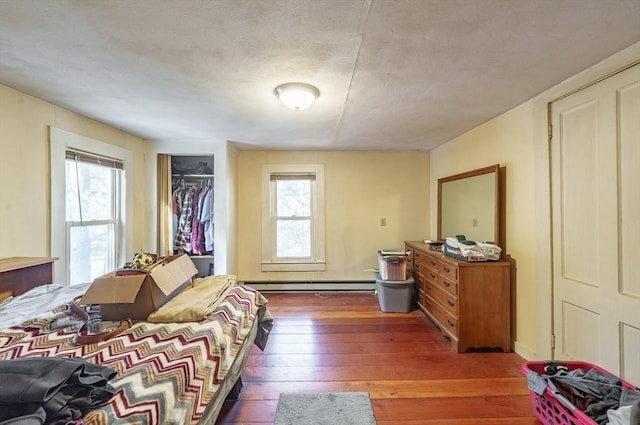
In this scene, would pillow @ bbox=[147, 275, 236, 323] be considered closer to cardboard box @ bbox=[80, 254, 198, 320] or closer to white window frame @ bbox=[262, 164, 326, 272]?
cardboard box @ bbox=[80, 254, 198, 320]

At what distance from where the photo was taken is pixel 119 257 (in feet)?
11.1

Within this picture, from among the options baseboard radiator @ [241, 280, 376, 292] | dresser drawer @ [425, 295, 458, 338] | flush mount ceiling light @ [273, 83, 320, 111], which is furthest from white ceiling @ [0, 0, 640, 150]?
baseboard radiator @ [241, 280, 376, 292]

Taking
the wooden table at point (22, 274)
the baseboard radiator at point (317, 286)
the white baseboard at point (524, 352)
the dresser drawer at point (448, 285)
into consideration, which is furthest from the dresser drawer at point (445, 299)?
the wooden table at point (22, 274)

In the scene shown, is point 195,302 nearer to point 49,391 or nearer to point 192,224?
point 49,391

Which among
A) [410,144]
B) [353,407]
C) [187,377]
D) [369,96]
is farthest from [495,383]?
[410,144]

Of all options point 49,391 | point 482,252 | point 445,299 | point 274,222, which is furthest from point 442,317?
point 49,391

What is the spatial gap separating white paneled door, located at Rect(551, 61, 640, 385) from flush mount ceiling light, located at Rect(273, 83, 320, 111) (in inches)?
73.4

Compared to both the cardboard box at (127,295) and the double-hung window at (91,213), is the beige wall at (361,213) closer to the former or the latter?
the double-hung window at (91,213)

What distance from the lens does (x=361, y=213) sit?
452 centimetres

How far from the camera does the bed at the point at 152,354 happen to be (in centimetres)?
89

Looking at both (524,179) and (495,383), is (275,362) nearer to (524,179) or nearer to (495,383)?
(495,383)

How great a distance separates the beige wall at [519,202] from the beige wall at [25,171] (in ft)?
13.4

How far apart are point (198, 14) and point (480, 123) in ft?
9.36

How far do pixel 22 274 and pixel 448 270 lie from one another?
3426mm
